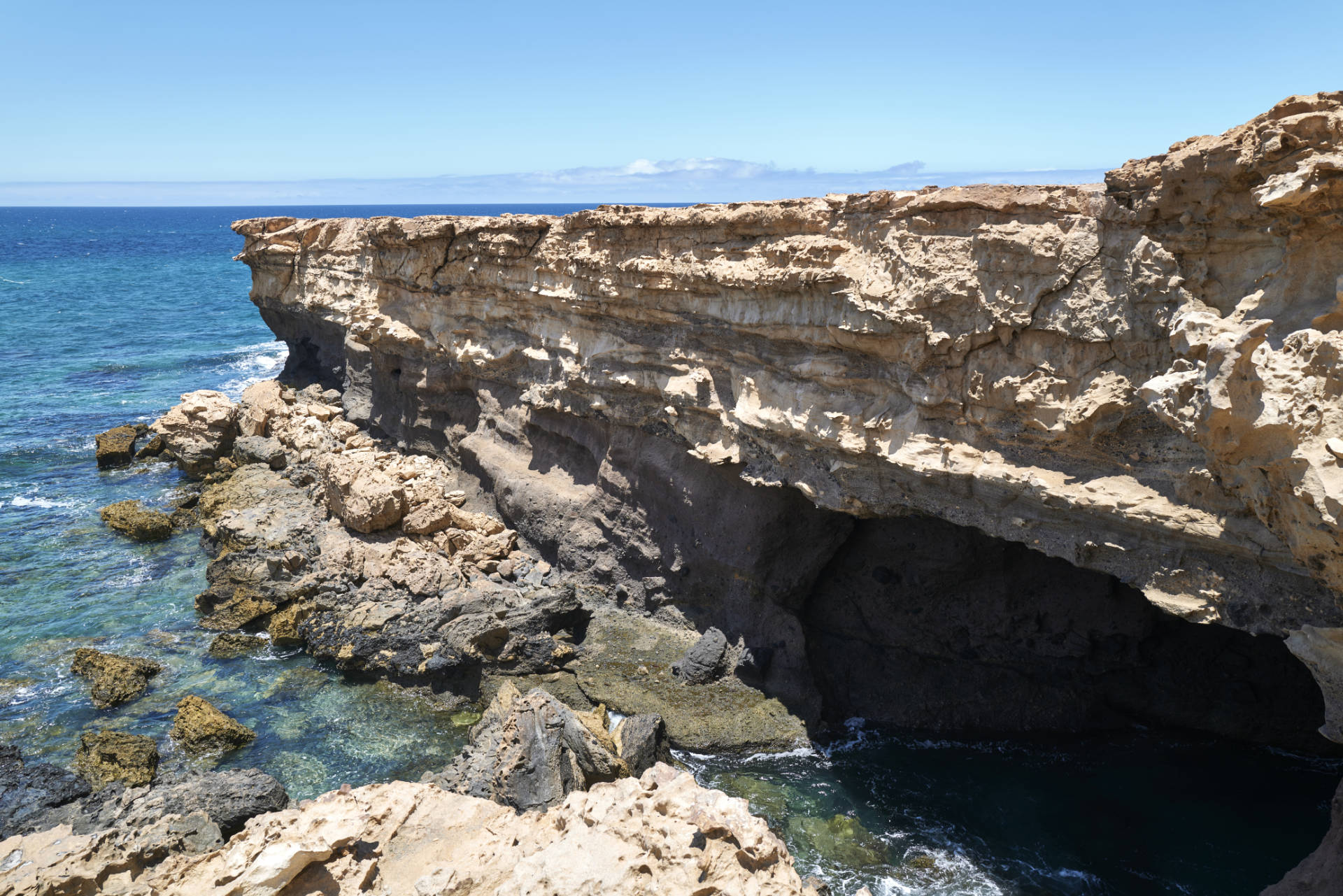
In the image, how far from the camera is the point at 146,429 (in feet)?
87.0

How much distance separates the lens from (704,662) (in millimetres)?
13539

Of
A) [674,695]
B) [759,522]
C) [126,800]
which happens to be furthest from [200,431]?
[759,522]

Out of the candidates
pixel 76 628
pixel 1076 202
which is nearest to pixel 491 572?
pixel 76 628

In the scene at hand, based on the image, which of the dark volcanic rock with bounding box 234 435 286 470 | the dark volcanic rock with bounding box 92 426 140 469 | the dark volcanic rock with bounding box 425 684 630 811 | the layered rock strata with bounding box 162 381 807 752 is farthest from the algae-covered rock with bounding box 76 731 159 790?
the dark volcanic rock with bounding box 92 426 140 469

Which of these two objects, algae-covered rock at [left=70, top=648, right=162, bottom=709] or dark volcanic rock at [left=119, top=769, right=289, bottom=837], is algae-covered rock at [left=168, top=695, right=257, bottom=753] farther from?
algae-covered rock at [left=70, top=648, right=162, bottom=709]

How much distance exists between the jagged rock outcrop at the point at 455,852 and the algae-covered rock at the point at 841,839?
3.40 m

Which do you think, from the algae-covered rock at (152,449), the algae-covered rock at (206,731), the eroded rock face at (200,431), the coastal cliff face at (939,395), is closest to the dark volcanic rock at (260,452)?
the eroded rock face at (200,431)

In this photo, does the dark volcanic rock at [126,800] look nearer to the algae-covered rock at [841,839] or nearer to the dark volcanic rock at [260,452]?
the algae-covered rock at [841,839]

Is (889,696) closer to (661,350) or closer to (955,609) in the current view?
(955,609)

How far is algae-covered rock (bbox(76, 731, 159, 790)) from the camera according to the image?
11.7m

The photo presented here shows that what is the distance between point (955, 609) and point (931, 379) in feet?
14.6

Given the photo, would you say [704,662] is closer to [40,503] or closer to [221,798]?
[221,798]

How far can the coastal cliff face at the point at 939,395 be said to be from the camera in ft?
25.1

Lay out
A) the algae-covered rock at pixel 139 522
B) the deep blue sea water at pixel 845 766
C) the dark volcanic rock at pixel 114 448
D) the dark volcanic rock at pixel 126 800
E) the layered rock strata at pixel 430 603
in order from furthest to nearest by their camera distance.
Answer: the dark volcanic rock at pixel 114 448, the algae-covered rock at pixel 139 522, the layered rock strata at pixel 430 603, the deep blue sea water at pixel 845 766, the dark volcanic rock at pixel 126 800
